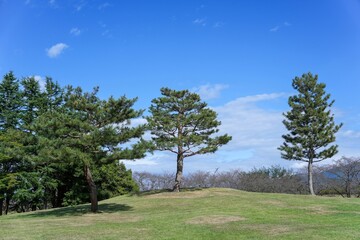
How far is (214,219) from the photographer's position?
45.6 feet

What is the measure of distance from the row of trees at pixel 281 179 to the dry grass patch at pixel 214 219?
21.8 metres

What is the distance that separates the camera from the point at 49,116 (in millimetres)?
17547

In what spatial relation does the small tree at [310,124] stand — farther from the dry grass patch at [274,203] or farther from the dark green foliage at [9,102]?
the dark green foliage at [9,102]

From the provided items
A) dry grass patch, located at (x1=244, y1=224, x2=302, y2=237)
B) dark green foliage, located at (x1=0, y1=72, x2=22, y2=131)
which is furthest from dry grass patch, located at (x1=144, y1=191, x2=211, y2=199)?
dark green foliage, located at (x1=0, y1=72, x2=22, y2=131)

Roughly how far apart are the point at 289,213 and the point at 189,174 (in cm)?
2938

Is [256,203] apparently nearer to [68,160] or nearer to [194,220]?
[194,220]

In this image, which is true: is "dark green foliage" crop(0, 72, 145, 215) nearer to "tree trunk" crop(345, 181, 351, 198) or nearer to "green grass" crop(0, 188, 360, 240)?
"green grass" crop(0, 188, 360, 240)

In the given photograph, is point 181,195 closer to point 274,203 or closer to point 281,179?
point 274,203

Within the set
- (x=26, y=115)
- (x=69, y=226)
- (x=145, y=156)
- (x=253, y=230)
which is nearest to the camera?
(x=253, y=230)

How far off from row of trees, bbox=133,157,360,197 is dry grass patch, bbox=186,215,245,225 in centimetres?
2177

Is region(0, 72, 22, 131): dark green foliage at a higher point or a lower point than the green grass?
higher

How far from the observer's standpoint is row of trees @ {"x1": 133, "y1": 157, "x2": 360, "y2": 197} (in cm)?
3234

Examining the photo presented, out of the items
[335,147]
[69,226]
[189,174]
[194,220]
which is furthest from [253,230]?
[189,174]

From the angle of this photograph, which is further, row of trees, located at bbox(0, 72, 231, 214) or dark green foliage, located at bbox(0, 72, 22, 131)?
dark green foliage, located at bbox(0, 72, 22, 131)
